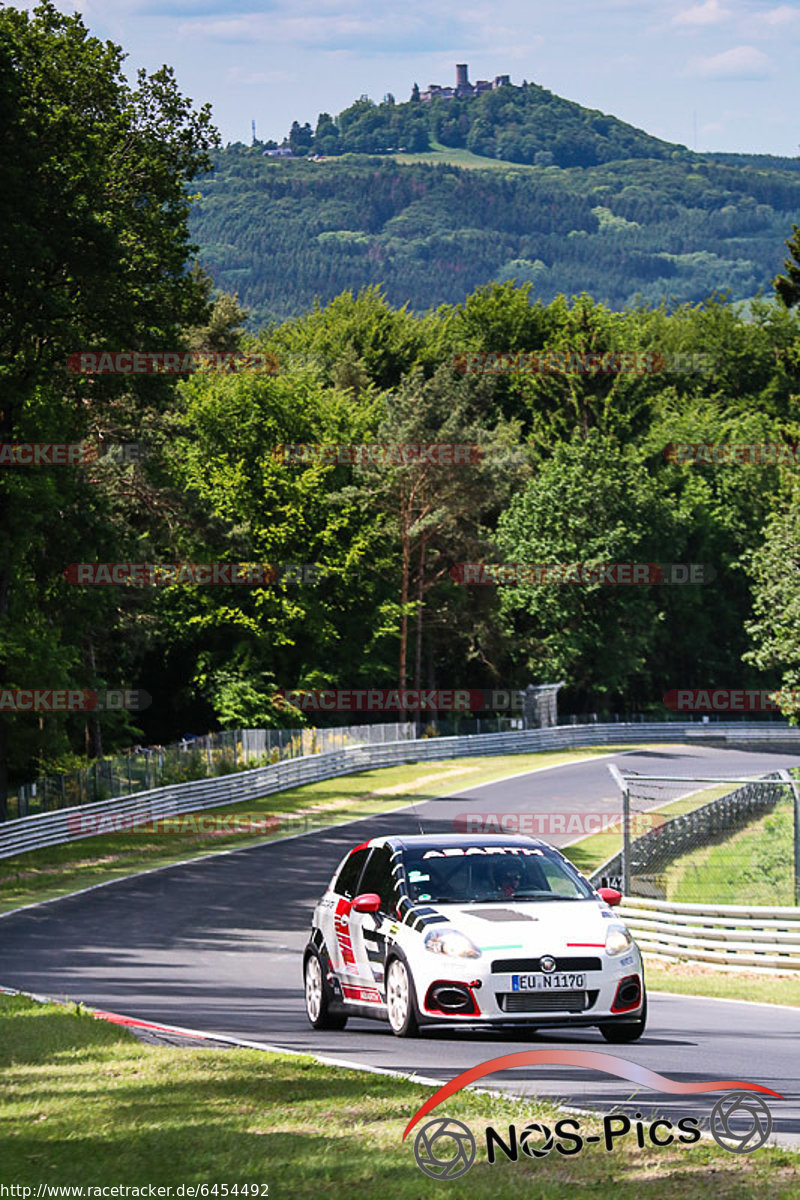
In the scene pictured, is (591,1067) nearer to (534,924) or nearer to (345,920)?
(534,924)

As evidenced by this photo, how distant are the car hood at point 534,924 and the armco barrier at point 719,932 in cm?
881

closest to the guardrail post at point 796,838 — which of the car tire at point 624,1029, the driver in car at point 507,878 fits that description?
the driver in car at point 507,878

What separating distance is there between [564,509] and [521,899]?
70.6 m

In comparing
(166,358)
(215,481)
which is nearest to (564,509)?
(215,481)

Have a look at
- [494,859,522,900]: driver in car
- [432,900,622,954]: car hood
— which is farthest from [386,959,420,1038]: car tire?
[494,859,522,900]: driver in car

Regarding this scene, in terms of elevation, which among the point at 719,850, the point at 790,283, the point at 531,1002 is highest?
the point at 790,283

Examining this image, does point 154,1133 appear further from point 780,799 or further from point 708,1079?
point 780,799

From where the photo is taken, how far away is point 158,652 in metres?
67.0

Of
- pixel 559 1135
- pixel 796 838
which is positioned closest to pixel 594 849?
pixel 796 838

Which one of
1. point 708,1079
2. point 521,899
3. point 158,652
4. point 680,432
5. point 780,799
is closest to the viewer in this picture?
point 708,1079

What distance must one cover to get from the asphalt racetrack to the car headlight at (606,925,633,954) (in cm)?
71

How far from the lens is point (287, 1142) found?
7438 millimetres

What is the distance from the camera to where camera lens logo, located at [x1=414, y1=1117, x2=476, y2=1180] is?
688 cm

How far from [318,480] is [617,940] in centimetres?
5888
